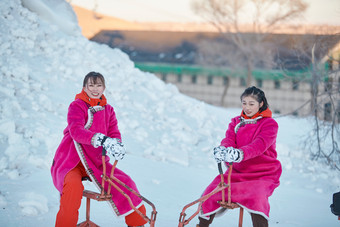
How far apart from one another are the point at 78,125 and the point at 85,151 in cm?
22

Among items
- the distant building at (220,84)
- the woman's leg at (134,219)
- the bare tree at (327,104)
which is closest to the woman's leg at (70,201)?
the woman's leg at (134,219)

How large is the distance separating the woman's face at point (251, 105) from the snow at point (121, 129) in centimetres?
131

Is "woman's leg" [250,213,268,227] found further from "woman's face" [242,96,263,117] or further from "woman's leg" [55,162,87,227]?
"woman's leg" [55,162,87,227]

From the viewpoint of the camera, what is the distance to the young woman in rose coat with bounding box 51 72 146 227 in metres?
2.50

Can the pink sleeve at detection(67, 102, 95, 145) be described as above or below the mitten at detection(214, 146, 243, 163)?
above

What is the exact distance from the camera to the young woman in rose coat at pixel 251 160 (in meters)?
2.50

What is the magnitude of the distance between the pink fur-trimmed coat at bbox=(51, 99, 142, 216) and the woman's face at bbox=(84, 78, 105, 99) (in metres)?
0.10

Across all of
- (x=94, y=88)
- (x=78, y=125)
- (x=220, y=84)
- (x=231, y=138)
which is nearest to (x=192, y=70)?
(x=220, y=84)

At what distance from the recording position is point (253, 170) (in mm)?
2740

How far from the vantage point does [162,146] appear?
6.09 metres

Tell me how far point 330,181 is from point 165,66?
57.6 ft

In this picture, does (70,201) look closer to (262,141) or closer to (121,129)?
(262,141)

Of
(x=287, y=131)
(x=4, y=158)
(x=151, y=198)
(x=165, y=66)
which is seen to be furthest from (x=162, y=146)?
(x=165, y=66)

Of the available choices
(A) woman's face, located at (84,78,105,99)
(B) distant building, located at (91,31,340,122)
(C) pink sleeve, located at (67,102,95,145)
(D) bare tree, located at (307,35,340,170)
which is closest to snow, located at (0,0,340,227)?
(D) bare tree, located at (307,35,340,170)
